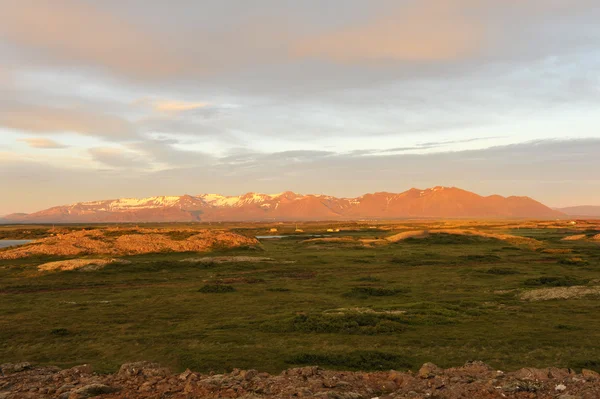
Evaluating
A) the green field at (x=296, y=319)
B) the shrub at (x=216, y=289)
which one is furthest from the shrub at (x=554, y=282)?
the shrub at (x=216, y=289)

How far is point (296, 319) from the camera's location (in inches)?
1083

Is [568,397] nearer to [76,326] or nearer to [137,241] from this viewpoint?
[76,326]

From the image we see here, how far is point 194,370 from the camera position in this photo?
18625 mm

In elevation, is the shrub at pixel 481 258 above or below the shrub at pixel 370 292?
below

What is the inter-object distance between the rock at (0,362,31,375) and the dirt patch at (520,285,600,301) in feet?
118

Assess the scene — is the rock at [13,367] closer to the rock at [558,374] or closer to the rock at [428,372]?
the rock at [428,372]

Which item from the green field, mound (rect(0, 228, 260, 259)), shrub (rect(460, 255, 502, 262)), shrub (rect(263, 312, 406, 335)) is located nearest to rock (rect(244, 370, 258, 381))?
the green field

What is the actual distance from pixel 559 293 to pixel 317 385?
3213 centimetres

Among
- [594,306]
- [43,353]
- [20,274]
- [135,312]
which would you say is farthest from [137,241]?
[594,306]

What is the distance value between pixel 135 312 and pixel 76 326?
4.90 m

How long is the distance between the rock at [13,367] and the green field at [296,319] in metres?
1.48

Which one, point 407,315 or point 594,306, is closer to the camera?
point 407,315

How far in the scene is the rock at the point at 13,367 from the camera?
1831 cm

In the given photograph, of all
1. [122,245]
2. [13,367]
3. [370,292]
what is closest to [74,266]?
[122,245]
